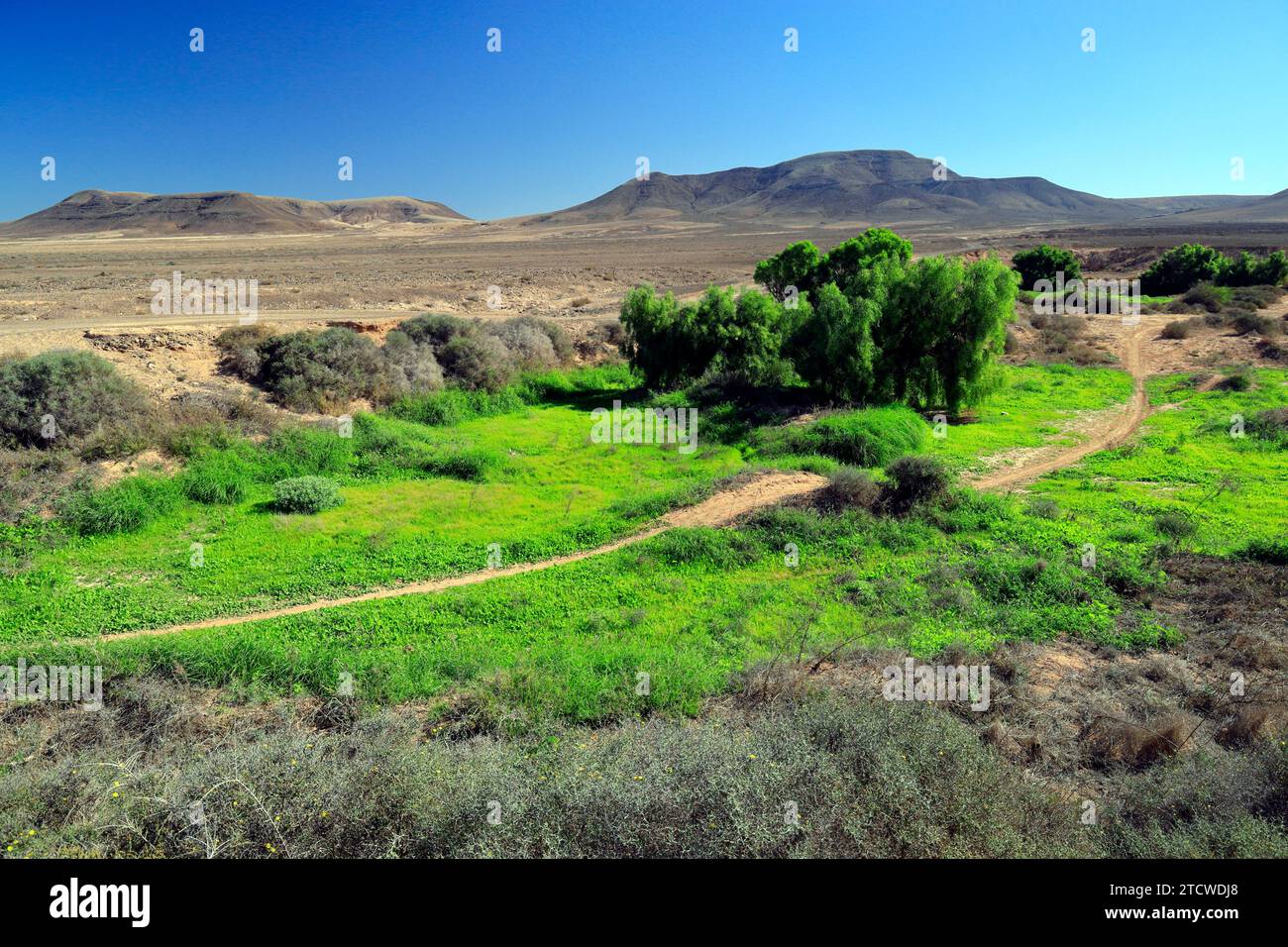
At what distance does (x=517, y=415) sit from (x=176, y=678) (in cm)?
1712

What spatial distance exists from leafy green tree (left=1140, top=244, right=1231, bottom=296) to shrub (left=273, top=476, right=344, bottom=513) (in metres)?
59.7

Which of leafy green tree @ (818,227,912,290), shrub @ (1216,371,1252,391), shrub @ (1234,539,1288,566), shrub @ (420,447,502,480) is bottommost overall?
shrub @ (1234,539,1288,566)

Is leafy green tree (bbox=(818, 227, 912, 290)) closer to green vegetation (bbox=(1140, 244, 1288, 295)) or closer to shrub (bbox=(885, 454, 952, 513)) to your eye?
shrub (bbox=(885, 454, 952, 513))

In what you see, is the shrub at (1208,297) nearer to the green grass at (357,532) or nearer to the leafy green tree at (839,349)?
the leafy green tree at (839,349)

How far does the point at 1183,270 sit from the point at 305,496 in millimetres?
62308

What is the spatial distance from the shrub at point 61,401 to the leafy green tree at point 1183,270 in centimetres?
6357

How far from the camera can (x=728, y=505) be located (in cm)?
1599

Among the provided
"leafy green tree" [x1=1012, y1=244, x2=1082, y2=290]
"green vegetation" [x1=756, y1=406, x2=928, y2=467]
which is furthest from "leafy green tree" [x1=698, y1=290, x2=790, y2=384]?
"leafy green tree" [x1=1012, y1=244, x2=1082, y2=290]

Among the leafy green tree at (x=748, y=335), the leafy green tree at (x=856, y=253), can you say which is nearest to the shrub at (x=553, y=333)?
the leafy green tree at (x=748, y=335)

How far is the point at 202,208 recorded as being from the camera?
15262 cm

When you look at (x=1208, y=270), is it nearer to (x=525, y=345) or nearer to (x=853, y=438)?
(x=853, y=438)

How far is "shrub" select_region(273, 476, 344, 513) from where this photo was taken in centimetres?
1595
